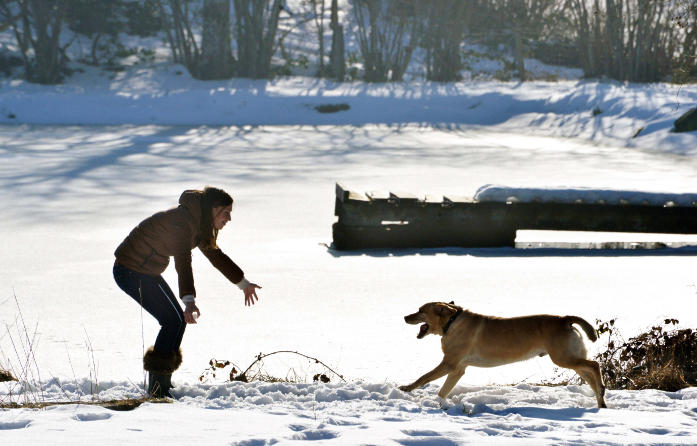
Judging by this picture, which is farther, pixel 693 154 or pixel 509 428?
pixel 693 154

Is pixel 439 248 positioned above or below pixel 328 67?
below

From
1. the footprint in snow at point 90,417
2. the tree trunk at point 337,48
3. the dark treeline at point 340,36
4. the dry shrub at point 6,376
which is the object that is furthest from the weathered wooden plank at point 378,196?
the tree trunk at point 337,48

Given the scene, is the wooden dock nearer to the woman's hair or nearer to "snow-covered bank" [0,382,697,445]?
"snow-covered bank" [0,382,697,445]

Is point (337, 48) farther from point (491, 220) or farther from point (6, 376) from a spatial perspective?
point (6, 376)

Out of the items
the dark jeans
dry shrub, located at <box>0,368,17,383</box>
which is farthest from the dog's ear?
dry shrub, located at <box>0,368,17,383</box>

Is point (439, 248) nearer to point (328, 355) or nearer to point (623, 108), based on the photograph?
point (328, 355)

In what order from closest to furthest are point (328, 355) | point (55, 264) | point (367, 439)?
point (367, 439)
point (328, 355)
point (55, 264)

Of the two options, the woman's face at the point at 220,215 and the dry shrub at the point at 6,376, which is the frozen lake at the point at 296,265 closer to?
the dry shrub at the point at 6,376

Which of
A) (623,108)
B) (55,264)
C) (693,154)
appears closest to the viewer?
(55,264)

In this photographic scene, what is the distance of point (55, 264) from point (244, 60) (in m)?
22.9

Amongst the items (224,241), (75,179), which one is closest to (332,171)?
(75,179)

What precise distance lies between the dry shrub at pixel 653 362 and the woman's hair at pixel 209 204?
2.49 metres

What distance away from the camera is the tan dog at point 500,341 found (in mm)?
4555

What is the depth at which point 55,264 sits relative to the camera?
29.2ft
